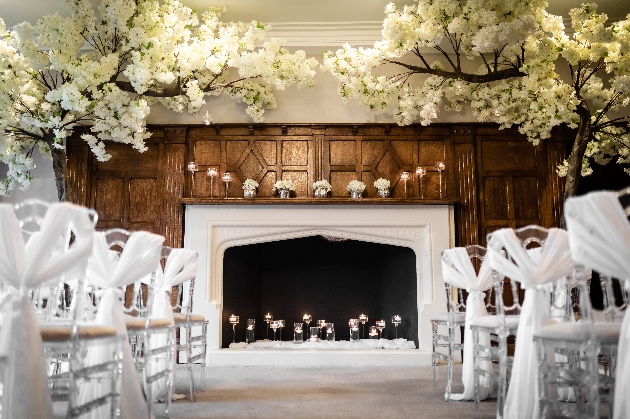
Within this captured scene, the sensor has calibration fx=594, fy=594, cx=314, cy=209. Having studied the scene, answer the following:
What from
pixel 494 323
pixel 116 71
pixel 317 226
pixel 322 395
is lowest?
pixel 322 395

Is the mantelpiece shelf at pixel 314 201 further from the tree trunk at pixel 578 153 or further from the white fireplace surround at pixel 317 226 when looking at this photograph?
the tree trunk at pixel 578 153

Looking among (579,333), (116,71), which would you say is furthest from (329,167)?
(579,333)

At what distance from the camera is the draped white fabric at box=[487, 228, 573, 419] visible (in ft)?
10.4

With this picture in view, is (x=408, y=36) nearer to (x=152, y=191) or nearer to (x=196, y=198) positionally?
(x=196, y=198)

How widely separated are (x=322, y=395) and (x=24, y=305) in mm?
2488

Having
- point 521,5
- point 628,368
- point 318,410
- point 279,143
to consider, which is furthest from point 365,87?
point 628,368

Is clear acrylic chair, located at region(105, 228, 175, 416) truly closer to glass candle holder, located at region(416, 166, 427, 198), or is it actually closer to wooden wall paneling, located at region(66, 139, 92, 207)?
wooden wall paneling, located at region(66, 139, 92, 207)

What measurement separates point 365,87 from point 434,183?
4.65 feet

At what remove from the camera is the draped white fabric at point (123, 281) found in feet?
10.5

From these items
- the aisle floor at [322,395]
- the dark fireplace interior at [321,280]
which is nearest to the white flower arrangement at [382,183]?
the dark fireplace interior at [321,280]

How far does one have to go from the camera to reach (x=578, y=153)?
602cm

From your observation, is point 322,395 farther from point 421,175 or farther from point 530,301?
point 421,175

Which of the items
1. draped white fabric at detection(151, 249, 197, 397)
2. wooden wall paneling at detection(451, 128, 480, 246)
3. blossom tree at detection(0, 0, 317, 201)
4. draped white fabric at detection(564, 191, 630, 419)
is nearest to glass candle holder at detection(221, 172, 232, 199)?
blossom tree at detection(0, 0, 317, 201)

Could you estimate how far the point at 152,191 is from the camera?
7039mm
